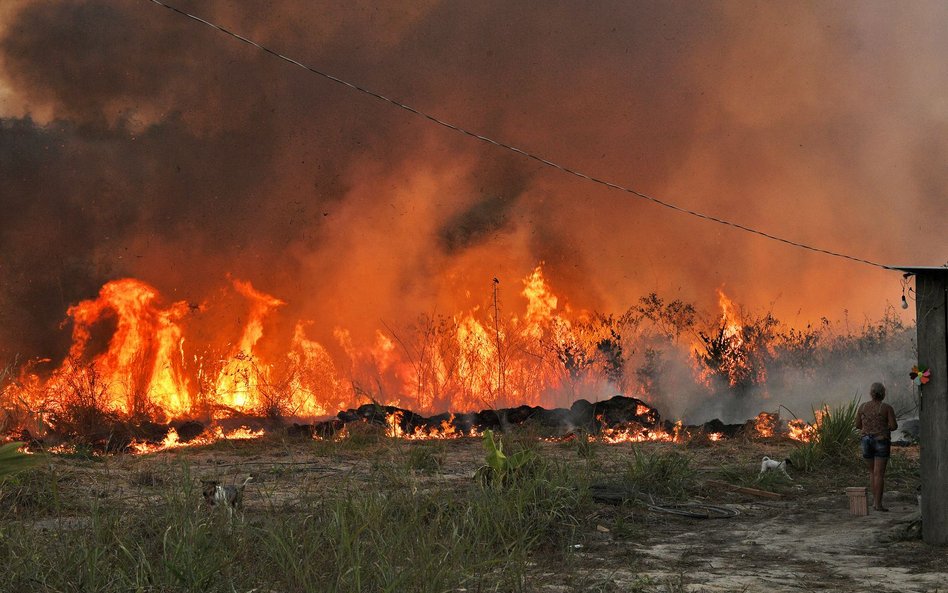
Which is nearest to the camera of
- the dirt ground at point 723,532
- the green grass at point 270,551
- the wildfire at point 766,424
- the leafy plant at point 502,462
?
the green grass at point 270,551

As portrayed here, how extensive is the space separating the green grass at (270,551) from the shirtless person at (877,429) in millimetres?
3758

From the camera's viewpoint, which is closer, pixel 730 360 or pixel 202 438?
pixel 202 438

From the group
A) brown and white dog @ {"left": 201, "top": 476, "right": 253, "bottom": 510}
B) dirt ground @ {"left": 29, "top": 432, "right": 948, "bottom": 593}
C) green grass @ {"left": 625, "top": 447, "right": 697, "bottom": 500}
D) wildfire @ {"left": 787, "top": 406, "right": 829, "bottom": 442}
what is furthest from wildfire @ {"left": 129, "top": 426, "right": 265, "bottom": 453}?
wildfire @ {"left": 787, "top": 406, "right": 829, "bottom": 442}

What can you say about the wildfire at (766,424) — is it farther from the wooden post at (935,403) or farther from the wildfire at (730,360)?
the wooden post at (935,403)

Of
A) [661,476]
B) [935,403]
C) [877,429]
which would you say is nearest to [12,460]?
[661,476]

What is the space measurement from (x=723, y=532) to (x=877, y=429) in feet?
6.42

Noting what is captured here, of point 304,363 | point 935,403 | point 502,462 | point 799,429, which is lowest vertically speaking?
point 502,462

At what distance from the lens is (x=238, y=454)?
49.1 ft

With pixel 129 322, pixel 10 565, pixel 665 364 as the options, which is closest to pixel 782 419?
pixel 665 364

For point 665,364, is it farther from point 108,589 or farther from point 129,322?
point 108,589

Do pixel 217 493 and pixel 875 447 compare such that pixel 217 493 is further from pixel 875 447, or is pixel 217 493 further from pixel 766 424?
pixel 766 424

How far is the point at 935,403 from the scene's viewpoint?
8398 mm

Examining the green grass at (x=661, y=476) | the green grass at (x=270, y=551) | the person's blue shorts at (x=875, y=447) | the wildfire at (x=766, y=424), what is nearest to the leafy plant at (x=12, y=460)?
the green grass at (x=270, y=551)

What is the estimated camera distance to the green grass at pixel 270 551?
18.6 ft
